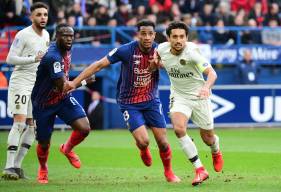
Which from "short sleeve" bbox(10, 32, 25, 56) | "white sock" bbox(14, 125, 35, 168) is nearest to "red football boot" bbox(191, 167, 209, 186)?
"white sock" bbox(14, 125, 35, 168)

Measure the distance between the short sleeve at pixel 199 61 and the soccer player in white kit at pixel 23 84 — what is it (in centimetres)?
266

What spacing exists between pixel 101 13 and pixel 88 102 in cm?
298

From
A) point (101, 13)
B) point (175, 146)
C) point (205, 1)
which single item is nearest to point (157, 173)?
point (175, 146)

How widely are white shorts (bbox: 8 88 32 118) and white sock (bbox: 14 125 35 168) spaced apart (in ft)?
1.02

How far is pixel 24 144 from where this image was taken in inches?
510

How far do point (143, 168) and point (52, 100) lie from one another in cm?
278

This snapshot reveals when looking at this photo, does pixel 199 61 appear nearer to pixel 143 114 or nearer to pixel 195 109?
pixel 195 109

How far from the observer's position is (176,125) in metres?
11.8

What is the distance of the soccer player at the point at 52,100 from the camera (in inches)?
475

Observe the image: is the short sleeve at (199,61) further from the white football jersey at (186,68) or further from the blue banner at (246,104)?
the blue banner at (246,104)

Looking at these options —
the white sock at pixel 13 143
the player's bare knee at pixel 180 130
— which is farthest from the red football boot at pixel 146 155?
the white sock at pixel 13 143

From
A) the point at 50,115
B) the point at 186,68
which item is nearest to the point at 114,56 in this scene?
the point at 186,68

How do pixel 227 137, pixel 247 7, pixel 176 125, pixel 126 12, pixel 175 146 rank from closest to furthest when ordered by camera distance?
pixel 176 125 < pixel 175 146 < pixel 227 137 < pixel 126 12 < pixel 247 7

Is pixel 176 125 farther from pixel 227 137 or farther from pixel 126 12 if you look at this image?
pixel 126 12
